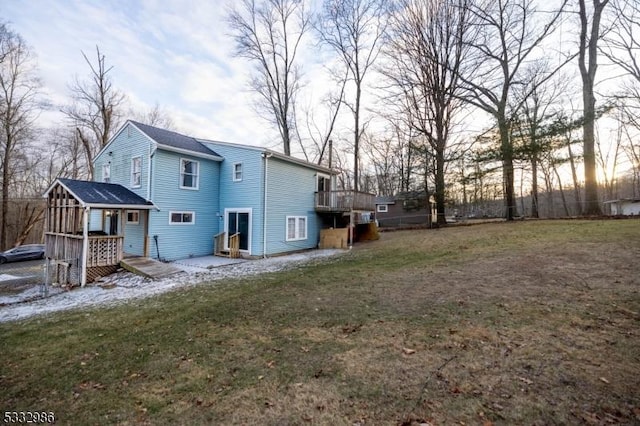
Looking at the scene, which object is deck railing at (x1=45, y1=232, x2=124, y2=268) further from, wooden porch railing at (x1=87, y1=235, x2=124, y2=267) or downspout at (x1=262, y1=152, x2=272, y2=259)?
downspout at (x1=262, y1=152, x2=272, y2=259)

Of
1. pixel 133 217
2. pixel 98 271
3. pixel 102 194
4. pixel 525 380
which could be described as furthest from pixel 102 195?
pixel 525 380

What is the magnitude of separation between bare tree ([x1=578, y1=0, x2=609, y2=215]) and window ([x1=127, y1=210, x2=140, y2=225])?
81.0 ft

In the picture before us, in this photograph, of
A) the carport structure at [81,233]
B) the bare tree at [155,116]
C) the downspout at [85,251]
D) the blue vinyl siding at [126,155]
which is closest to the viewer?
the downspout at [85,251]

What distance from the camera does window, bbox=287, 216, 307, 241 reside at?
1603 centimetres

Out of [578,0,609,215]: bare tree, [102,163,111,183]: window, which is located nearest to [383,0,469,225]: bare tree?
[578,0,609,215]: bare tree

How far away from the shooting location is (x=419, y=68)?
21.4m

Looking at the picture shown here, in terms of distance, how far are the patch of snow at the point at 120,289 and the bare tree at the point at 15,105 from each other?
1808 centimetres

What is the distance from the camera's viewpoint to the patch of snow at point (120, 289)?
780 centimetres

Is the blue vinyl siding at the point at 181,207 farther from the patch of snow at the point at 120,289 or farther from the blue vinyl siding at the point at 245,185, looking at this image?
the patch of snow at the point at 120,289

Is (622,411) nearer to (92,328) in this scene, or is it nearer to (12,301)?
(92,328)

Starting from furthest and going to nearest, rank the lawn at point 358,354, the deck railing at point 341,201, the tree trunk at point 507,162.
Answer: the tree trunk at point 507,162, the deck railing at point 341,201, the lawn at point 358,354

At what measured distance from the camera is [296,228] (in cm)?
1650

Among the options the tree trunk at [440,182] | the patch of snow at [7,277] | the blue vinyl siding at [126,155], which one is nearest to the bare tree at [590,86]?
the tree trunk at [440,182]

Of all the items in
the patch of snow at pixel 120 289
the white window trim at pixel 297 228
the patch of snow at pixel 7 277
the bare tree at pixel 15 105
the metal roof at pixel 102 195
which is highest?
the bare tree at pixel 15 105
